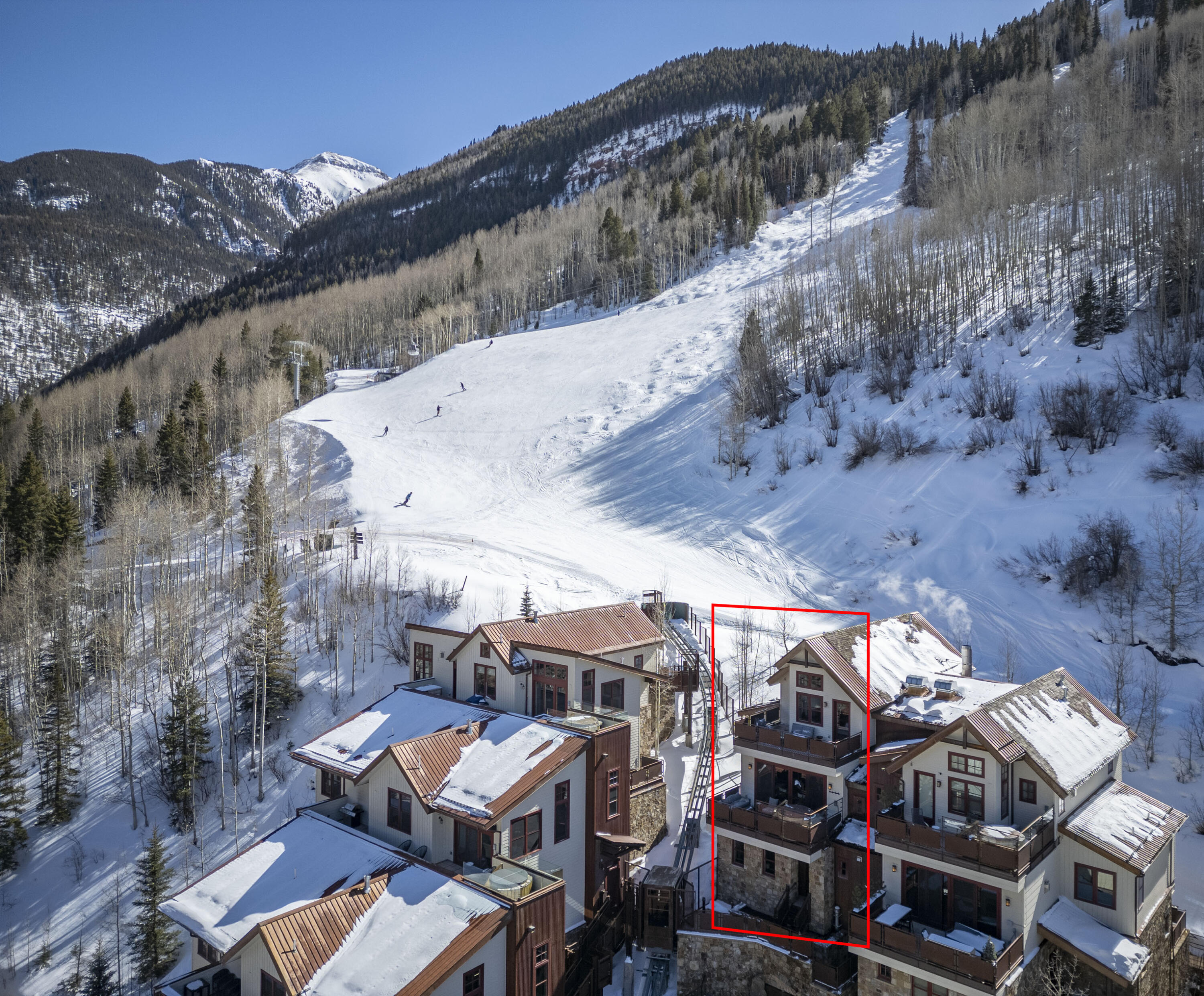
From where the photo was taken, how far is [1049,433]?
135ft

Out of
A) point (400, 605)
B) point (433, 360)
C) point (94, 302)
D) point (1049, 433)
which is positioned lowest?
point (400, 605)

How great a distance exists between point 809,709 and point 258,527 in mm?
36894

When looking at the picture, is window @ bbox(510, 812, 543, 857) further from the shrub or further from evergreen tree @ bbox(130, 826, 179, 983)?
the shrub

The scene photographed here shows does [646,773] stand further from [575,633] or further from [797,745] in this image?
[797,745]

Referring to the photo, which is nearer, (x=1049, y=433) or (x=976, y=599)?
(x=976, y=599)

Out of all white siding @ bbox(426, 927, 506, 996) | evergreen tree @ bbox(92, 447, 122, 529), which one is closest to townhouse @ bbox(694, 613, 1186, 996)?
white siding @ bbox(426, 927, 506, 996)

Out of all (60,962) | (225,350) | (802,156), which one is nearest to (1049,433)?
(60,962)

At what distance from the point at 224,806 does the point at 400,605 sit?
11354mm

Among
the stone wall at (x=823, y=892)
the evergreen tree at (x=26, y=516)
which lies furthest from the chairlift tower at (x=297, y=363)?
the stone wall at (x=823, y=892)

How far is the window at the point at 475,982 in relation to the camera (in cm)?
1495

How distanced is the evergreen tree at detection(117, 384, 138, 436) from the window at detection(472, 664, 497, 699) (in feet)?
233

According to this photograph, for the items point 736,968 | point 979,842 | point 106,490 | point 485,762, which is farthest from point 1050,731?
point 106,490

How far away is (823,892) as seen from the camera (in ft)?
58.5

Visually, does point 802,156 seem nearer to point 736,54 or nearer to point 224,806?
point 736,54
